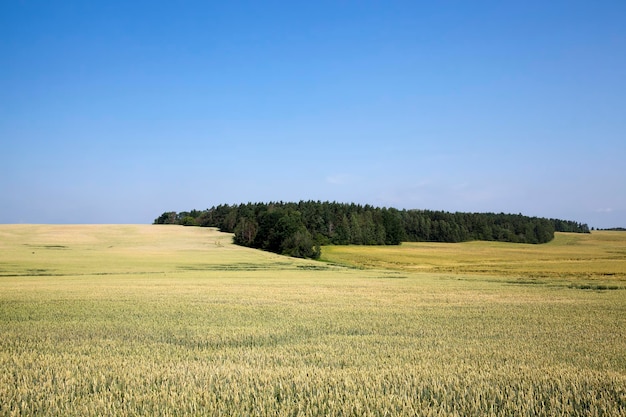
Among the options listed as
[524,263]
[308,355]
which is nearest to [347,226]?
[524,263]

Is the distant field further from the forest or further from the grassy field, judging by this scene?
the grassy field

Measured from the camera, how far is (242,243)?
9619 centimetres

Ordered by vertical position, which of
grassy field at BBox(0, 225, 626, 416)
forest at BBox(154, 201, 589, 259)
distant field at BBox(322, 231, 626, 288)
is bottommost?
distant field at BBox(322, 231, 626, 288)

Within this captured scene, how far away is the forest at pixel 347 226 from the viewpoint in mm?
86500

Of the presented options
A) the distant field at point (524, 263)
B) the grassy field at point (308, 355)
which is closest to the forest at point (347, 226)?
the distant field at point (524, 263)

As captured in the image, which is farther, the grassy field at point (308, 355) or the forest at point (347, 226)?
the forest at point (347, 226)

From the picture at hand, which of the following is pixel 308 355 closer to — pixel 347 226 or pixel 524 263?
pixel 524 263

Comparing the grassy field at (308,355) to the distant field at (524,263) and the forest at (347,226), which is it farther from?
the forest at (347,226)

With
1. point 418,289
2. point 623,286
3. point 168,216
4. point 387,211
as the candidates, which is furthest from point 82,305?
point 168,216

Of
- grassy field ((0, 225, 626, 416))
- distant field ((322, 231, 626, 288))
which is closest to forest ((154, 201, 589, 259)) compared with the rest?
distant field ((322, 231, 626, 288))

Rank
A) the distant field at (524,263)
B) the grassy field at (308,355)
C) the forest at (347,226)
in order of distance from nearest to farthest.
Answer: the grassy field at (308,355), the distant field at (524,263), the forest at (347,226)

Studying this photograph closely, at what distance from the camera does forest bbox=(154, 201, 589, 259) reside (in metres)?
86.5

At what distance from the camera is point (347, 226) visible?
12025 centimetres

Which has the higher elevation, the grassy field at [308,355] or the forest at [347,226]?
the forest at [347,226]
